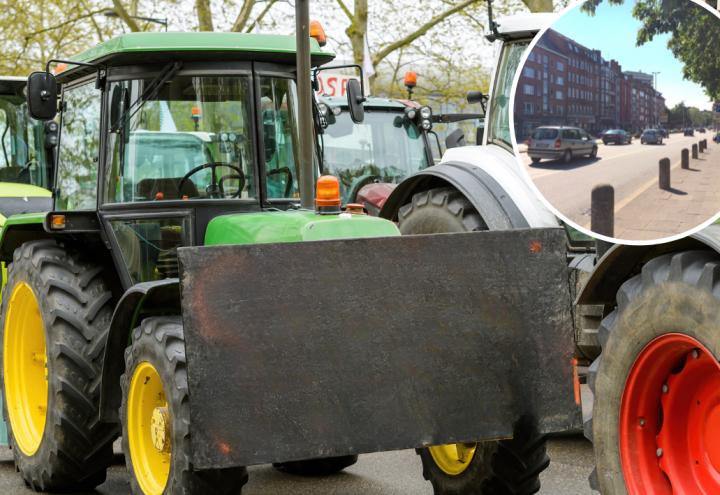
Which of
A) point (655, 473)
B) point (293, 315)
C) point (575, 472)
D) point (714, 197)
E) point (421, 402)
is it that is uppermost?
point (714, 197)

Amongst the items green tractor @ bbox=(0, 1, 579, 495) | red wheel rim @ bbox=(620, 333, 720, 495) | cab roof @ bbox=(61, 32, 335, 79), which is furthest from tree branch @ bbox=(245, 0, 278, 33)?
red wheel rim @ bbox=(620, 333, 720, 495)

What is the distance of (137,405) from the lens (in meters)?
4.34

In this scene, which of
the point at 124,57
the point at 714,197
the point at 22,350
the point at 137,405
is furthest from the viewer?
the point at 22,350

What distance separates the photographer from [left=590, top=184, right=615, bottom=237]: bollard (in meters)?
2.76

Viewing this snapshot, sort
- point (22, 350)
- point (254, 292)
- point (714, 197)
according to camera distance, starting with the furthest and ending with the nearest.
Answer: point (22, 350) < point (254, 292) < point (714, 197)

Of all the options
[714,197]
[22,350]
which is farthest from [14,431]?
[714,197]

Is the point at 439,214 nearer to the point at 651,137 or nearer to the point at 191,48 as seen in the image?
the point at 191,48

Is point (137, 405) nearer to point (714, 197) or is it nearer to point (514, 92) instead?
point (514, 92)

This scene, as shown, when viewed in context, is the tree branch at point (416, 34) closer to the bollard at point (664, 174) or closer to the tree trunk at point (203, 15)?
the tree trunk at point (203, 15)

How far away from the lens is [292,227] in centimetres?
445

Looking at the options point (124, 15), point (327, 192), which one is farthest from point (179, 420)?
point (124, 15)

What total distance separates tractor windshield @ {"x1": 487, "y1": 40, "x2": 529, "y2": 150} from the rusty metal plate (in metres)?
2.67

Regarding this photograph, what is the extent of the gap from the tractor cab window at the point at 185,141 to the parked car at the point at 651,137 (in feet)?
7.49

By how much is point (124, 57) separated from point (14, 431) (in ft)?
6.90
